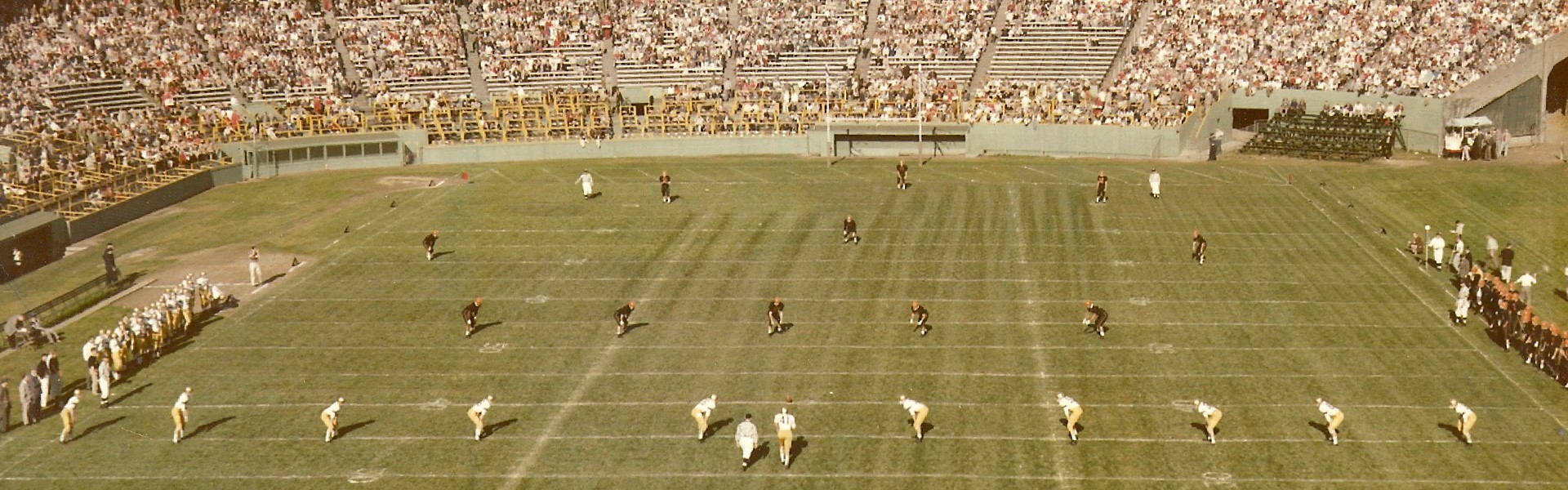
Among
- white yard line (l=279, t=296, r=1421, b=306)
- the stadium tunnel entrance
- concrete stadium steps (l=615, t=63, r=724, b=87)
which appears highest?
concrete stadium steps (l=615, t=63, r=724, b=87)

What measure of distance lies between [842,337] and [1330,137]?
111ft

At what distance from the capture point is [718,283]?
2110 inches

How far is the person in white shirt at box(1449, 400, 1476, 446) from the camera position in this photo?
38.8 meters

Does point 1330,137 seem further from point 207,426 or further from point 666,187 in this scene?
point 207,426

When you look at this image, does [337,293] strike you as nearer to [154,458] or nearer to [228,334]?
[228,334]

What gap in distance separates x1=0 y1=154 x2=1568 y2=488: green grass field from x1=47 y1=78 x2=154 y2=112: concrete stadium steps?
1348cm

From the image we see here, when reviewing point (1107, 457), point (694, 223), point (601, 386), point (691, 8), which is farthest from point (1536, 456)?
point (691, 8)

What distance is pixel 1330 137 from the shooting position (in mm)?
71625

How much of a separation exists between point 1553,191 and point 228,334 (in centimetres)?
4944

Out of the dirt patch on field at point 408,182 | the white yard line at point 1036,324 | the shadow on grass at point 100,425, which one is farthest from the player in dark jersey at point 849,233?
the shadow on grass at point 100,425

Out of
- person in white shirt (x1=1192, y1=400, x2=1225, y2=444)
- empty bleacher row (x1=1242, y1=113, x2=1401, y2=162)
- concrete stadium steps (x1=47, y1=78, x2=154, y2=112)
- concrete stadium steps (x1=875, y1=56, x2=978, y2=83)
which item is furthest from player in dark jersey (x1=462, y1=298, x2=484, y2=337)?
empty bleacher row (x1=1242, y1=113, x2=1401, y2=162)

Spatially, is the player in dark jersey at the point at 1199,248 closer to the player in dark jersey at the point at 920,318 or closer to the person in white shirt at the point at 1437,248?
the person in white shirt at the point at 1437,248

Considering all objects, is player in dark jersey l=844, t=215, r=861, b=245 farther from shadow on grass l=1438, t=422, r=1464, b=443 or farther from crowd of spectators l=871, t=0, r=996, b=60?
crowd of spectators l=871, t=0, r=996, b=60

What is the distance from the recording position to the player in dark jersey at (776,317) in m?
47.7
